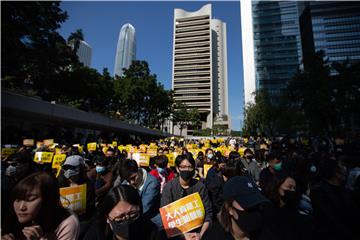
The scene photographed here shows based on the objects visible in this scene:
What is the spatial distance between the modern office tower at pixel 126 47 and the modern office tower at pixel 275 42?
113m

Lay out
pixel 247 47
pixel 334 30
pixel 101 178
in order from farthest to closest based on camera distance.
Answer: pixel 247 47 < pixel 334 30 < pixel 101 178

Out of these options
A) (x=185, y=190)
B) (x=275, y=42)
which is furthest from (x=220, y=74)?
(x=185, y=190)

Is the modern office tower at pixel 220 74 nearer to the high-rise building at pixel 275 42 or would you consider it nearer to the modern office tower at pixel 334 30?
the high-rise building at pixel 275 42

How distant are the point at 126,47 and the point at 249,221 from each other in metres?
178

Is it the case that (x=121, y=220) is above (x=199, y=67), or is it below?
below

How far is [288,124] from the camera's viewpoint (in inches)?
1287

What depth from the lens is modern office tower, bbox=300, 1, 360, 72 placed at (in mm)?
58278

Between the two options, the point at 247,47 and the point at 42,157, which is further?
the point at 247,47

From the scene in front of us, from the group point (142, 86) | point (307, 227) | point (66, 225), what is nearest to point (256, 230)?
point (307, 227)

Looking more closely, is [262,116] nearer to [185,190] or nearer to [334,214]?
[334,214]

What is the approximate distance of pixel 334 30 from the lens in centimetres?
6147

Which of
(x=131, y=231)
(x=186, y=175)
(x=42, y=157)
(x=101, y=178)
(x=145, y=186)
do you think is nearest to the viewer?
(x=131, y=231)

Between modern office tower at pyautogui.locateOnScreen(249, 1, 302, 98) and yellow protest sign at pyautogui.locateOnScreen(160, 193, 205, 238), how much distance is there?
72472 mm

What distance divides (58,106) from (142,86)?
15.8m
